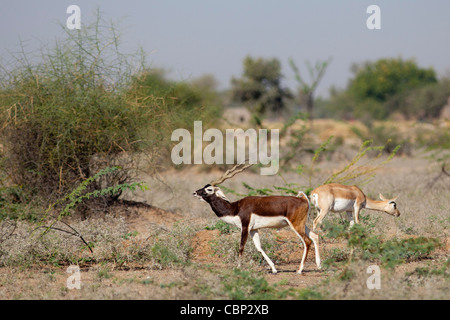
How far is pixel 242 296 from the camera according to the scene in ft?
18.3

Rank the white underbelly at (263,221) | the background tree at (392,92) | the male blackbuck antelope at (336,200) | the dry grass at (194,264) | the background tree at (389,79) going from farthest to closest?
the background tree at (389,79), the background tree at (392,92), the male blackbuck antelope at (336,200), the white underbelly at (263,221), the dry grass at (194,264)

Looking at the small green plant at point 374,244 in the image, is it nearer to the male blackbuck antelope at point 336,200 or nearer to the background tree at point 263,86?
the male blackbuck antelope at point 336,200

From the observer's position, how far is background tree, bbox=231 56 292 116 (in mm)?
35862

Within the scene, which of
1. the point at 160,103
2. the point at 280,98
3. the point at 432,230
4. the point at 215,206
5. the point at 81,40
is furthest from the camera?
the point at 280,98

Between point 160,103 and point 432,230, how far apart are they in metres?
5.28

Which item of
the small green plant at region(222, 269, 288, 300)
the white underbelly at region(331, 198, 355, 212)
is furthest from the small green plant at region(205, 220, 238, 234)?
the small green plant at region(222, 269, 288, 300)

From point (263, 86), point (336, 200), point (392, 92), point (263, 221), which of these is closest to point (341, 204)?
point (336, 200)

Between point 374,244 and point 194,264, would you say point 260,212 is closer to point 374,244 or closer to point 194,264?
point 194,264

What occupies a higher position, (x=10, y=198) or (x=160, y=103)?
(x=160, y=103)

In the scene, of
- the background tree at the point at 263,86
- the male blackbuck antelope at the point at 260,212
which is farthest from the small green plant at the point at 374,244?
the background tree at the point at 263,86

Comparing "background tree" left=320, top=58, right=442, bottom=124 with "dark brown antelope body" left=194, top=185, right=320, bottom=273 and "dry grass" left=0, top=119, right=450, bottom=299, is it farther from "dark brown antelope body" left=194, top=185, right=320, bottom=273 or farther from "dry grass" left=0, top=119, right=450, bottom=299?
"dark brown antelope body" left=194, top=185, right=320, bottom=273

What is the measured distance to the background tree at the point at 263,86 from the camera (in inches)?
1412
